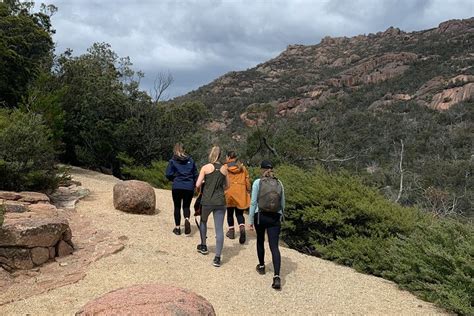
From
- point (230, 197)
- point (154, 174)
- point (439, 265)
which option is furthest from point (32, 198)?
point (439, 265)

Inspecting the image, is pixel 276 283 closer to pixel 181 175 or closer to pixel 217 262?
pixel 217 262

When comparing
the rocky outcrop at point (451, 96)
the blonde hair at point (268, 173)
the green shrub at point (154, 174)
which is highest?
the rocky outcrop at point (451, 96)

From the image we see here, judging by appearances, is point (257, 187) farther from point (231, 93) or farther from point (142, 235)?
point (231, 93)

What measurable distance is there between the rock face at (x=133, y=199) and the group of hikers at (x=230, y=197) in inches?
64.2

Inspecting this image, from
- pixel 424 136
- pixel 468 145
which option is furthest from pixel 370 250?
pixel 424 136

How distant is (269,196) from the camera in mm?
6242

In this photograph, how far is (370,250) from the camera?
8.02 metres

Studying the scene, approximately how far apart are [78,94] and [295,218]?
13.2m

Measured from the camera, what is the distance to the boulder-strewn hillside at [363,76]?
48.4 m

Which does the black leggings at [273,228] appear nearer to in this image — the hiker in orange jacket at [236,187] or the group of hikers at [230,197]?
the group of hikers at [230,197]

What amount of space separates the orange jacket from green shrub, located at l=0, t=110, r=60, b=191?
4.37 meters

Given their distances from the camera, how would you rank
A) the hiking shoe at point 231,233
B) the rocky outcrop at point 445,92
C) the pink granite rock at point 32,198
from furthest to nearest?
the rocky outcrop at point 445,92 → the hiking shoe at point 231,233 → the pink granite rock at point 32,198

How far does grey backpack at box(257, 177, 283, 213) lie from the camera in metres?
6.22

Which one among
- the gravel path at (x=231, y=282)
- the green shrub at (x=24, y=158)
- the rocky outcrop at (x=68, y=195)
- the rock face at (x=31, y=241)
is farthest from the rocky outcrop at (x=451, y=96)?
the rock face at (x=31, y=241)
